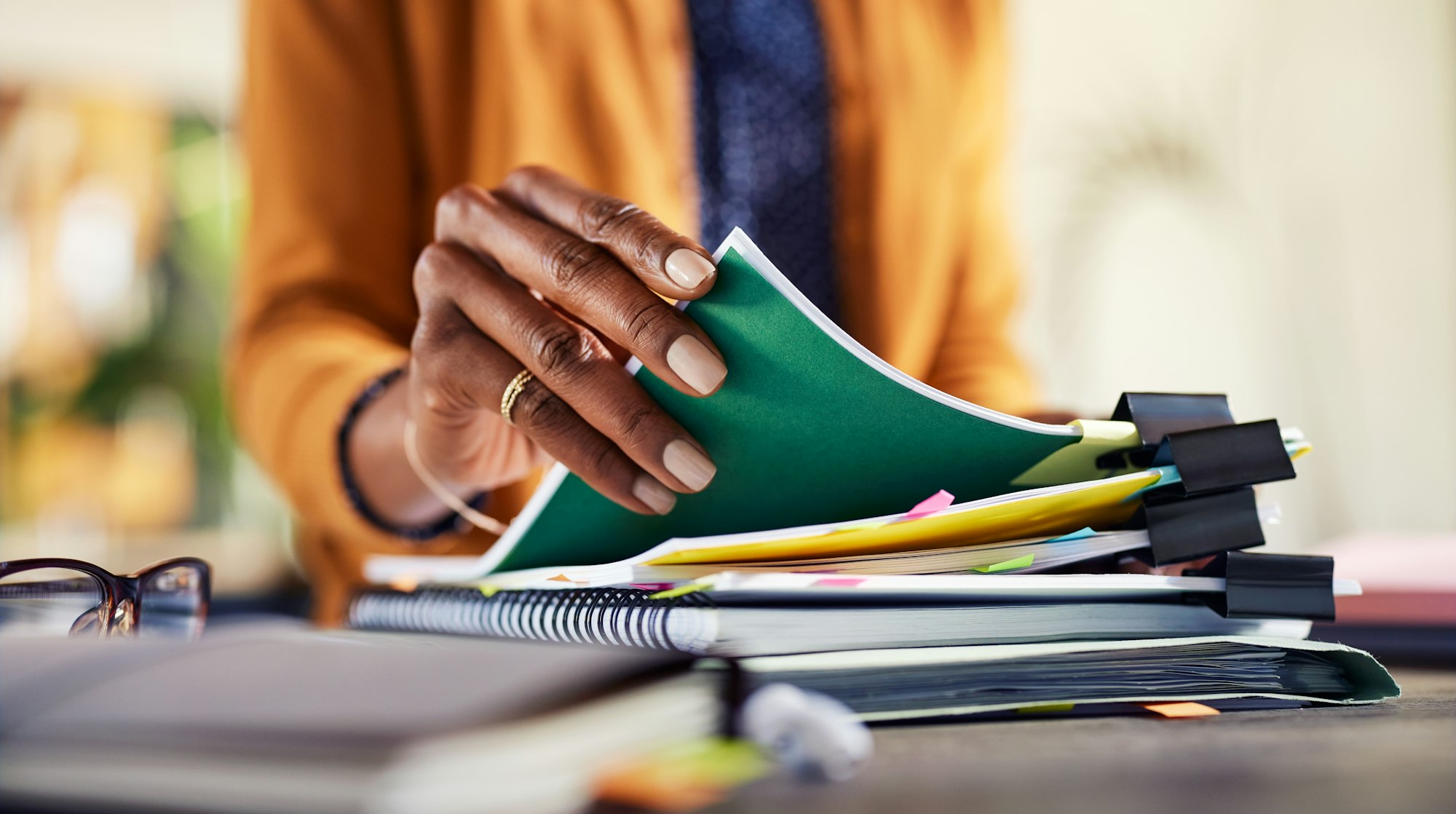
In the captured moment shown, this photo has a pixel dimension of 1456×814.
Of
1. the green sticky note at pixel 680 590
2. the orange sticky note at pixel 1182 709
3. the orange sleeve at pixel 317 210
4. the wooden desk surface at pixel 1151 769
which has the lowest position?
the wooden desk surface at pixel 1151 769

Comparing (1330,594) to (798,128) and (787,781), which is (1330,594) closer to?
(787,781)

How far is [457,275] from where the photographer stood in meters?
0.42

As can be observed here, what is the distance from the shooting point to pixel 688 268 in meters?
0.32

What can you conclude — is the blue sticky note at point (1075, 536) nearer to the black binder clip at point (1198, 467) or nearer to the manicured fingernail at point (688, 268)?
the black binder clip at point (1198, 467)

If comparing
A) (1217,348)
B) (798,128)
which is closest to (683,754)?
(798,128)

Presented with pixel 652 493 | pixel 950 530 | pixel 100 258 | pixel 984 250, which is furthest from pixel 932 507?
pixel 100 258

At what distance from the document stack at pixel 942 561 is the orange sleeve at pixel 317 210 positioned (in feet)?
1.59

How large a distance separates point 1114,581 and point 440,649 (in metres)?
0.21

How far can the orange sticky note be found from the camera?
300 millimetres

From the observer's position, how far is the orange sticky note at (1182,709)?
0.30m

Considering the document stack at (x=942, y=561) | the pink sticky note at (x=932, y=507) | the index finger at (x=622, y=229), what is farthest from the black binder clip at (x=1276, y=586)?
the index finger at (x=622, y=229)

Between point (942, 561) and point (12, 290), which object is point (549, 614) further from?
point (12, 290)

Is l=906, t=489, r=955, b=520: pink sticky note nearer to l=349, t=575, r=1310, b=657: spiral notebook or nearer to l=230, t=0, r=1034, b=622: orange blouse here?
l=349, t=575, r=1310, b=657: spiral notebook

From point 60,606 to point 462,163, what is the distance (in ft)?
2.37
